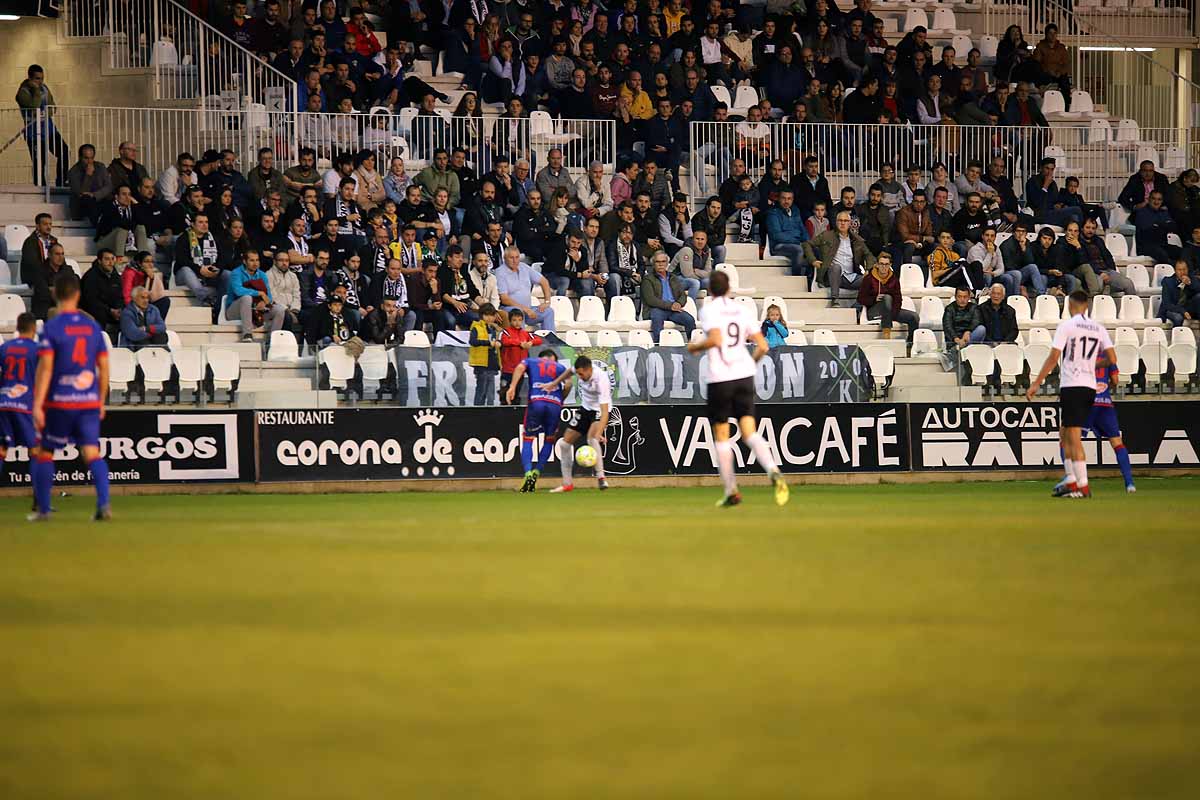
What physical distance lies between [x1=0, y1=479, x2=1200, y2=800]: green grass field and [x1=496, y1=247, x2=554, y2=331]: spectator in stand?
1240cm

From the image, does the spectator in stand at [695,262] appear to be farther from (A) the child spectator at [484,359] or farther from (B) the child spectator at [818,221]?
(A) the child spectator at [484,359]

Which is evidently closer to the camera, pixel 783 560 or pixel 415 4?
pixel 783 560

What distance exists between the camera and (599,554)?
11.1m

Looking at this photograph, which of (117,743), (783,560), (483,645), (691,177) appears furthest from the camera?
(691,177)

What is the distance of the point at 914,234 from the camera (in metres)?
28.9

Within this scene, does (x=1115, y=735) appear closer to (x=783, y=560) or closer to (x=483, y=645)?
(x=483, y=645)

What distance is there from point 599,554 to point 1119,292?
20.2m

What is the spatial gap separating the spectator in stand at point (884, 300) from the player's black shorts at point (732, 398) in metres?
10.6

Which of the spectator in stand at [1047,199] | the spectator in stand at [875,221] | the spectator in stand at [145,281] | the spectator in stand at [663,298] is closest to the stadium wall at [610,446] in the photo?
the spectator in stand at [145,281]

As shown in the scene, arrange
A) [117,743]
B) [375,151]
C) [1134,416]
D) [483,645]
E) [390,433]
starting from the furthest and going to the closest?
[375,151], [1134,416], [390,433], [483,645], [117,743]

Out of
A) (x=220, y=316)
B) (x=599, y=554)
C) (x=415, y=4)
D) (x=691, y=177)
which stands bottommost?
(x=599, y=554)

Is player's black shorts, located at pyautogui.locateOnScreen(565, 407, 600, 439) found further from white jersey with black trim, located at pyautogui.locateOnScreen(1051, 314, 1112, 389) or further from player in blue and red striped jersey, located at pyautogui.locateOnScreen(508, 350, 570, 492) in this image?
white jersey with black trim, located at pyautogui.locateOnScreen(1051, 314, 1112, 389)

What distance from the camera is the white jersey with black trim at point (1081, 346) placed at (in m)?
18.0

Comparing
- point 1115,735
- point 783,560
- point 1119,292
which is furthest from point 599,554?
point 1119,292
